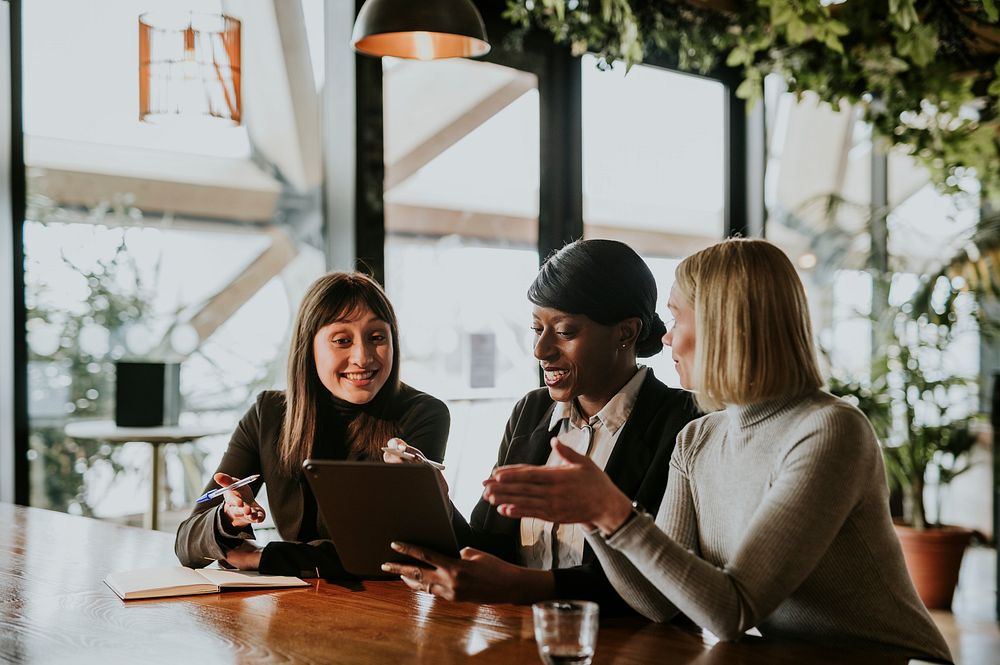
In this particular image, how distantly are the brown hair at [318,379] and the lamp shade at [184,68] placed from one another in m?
0.80

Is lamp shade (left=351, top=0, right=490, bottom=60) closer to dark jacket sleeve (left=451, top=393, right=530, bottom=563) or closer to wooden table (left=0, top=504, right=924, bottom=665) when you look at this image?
dark jacket sleeve (left=451, top=393, right=530, bottom=563)

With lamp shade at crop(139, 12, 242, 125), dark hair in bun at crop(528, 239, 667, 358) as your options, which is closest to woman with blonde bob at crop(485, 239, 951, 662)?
dark hair in bun at crop(528, 239, 667, 358)

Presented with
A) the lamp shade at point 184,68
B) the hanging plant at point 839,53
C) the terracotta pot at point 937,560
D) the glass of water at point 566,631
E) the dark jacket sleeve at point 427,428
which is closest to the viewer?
the glass of water at point 566,631

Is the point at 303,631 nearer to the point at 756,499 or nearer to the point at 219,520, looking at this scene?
the point at 219,520

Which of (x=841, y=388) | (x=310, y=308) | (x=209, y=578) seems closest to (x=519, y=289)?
(x=841, y=388)

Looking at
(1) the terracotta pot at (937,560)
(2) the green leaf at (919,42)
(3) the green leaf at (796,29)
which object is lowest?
(1) the terracotta pot at (937,560)

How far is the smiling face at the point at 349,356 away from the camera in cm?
245

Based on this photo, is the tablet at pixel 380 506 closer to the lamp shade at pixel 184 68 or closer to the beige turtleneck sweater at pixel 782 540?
the beige turtleneck sweater at pixel 782 540

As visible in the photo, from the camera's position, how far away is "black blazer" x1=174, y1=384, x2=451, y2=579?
2113 millimetres

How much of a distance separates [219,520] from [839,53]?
3408 millimetres

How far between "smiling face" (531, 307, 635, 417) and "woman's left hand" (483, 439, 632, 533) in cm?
64

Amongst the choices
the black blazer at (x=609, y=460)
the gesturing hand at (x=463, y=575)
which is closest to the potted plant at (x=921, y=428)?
the black blazer at (x=609, y=460)

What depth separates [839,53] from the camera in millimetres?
4438

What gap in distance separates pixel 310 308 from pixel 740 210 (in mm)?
3867
